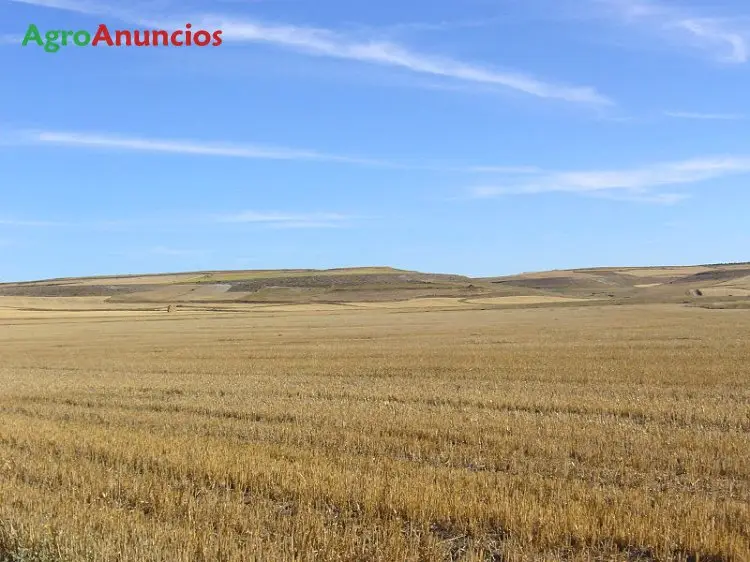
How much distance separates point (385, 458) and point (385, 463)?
1.39 feet

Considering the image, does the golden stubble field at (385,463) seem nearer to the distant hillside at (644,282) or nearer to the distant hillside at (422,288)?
the distant hillside at (422,288)

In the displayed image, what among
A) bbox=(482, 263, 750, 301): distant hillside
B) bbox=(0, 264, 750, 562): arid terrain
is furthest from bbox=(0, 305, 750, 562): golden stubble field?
bbox=(482, 263, 750, 301): distant hillside

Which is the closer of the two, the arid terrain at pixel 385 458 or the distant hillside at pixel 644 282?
the arid terrain at pixel 385 458

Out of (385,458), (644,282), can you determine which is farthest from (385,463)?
(644,282)

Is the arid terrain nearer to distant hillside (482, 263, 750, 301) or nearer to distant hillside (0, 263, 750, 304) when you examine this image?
distant hillside (0, 263, 750, 304)

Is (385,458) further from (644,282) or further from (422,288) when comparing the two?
(644,282)

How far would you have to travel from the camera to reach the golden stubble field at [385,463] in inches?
263

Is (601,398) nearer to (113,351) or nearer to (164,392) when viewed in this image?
(164,392)

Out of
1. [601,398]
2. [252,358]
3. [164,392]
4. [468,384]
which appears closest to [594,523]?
[601,398]

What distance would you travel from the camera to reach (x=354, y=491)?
8.26 metres

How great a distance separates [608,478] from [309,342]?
28.8 meters

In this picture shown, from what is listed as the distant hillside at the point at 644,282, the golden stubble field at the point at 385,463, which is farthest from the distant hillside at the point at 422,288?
the golden stubble field at the point at 385,463

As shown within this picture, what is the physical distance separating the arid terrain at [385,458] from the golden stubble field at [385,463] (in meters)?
0.03

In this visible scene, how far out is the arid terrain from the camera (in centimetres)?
670
